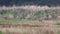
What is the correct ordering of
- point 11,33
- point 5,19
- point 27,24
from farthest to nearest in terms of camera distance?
point 5,19 → point 27,24 → point 11,33

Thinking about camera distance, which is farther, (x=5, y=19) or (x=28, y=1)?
(x=28, y=1)

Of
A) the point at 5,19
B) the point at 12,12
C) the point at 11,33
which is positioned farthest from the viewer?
the point at 12,12

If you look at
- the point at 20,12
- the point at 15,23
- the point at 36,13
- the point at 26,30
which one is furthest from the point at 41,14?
the point at 26,30

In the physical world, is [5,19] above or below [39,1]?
below

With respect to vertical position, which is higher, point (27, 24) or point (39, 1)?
point (39, 1)

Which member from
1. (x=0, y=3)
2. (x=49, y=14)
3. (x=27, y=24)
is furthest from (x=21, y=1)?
(x=27, y=24)

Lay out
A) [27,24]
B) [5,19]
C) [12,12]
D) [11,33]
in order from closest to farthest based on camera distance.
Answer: [11,33], [27,24], [5,19], [12,12]

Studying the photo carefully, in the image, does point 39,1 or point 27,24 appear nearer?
point 27,24

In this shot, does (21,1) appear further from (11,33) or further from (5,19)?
(11,33)

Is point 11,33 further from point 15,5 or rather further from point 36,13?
point 15,5
